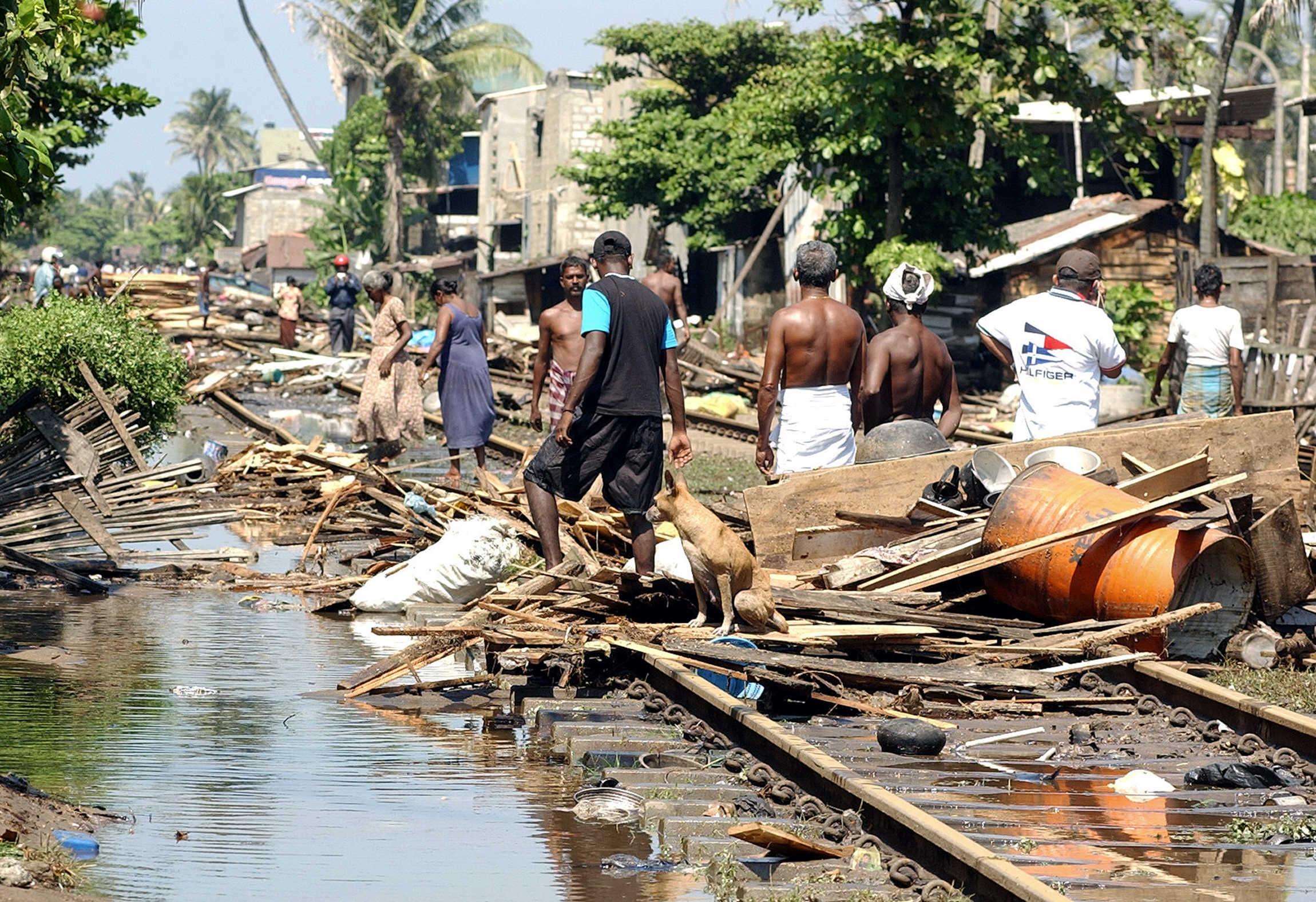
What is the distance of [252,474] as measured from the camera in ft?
50.2

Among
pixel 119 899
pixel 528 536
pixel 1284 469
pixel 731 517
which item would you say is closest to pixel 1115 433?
pixel 1284 469

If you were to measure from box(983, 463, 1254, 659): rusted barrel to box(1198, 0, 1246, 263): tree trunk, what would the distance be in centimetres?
1962

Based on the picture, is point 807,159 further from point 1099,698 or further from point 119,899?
point 119,899

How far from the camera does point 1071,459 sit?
8.79 metres

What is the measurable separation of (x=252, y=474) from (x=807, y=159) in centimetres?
1349

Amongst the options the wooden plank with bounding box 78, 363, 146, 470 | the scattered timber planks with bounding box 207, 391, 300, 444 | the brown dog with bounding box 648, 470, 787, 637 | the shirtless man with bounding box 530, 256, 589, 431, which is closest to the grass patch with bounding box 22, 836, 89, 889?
the brown dog with bounding box 648, 470, 787, 637

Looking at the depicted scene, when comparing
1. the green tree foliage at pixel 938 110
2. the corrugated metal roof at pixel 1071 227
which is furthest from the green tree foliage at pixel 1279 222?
the green tree foliage at pixel 938 110

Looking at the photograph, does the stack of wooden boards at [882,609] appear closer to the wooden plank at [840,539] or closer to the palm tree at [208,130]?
the wooden plank at [840,539]

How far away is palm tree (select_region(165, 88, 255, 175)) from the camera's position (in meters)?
146

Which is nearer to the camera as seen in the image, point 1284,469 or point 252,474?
point 1284,469

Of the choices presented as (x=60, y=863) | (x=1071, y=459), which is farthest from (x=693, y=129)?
(x=60, y=863)

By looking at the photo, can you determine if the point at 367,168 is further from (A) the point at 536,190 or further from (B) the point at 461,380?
(B) the point at 461,380

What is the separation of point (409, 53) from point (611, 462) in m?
52.5

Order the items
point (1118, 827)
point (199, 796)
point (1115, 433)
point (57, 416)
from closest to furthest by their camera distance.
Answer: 1. point (1118, 827)
2. point (199, 796)
3. point (1115, 433)
4. point (57, 416)
